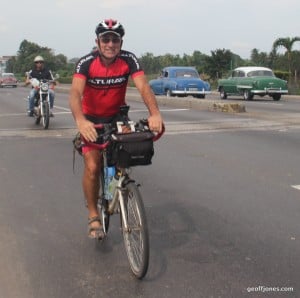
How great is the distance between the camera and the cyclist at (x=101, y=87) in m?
4.43

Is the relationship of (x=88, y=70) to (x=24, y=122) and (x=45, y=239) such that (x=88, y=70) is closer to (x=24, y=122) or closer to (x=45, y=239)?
(x=45, y=239)

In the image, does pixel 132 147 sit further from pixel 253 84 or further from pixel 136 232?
pixel 253 84

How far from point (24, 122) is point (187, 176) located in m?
9.41

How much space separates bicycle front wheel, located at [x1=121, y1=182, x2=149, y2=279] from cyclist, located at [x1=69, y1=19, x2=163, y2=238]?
0.50m

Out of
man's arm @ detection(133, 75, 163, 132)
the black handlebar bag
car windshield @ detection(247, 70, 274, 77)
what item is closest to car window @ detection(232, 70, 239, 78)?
car windshield @ detection(247, 70, 274, 77)

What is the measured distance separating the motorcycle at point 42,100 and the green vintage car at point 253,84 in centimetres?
1521

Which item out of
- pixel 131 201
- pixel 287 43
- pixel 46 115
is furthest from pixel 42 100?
pixel 287 43

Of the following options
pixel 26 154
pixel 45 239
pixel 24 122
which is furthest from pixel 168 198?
pixel 24 122

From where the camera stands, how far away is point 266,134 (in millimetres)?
12617

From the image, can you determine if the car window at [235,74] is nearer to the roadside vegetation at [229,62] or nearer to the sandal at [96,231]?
the roadside vegetation at [229,62]

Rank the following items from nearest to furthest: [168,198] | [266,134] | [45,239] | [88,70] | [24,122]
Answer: [88,70] → [45,239] → [168,198] → [266,134] → [24,122]

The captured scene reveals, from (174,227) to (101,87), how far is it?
163 cm

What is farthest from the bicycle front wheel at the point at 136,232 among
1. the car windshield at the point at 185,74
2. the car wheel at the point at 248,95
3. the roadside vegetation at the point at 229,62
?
the car windshield at the point at 185,74

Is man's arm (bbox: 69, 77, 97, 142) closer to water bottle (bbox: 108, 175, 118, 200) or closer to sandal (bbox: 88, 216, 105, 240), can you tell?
water bottle (bbox: 108, 175, 118, 200)
